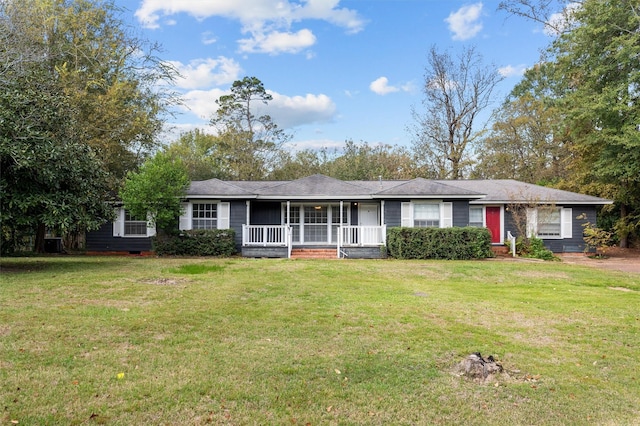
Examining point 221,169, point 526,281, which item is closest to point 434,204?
point 526,281

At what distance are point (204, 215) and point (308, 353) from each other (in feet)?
40.7

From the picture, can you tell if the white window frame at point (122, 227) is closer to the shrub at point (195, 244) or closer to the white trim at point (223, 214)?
the shrub at point (195, 244)

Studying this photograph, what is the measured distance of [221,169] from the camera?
104 ft

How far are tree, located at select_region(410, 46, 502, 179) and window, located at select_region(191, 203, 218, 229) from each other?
1854 centimetres

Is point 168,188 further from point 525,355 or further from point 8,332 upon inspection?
point 525,355

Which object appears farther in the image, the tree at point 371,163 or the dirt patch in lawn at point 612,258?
the tree at point 371,163

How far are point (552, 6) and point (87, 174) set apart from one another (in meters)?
21.7

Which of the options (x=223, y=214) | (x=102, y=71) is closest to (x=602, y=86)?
(x=223, y=214)

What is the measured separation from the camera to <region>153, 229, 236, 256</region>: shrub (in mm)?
14391

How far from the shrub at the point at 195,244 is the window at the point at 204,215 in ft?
3.32

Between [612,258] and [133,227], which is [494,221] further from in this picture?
[133,227]

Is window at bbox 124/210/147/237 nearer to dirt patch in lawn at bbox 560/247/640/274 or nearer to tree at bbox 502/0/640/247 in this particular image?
dirt patch in lawn at bbox 560/247/640/274

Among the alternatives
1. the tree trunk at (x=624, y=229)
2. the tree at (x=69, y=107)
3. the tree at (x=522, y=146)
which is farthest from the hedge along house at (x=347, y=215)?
the tree at (x=522, y=146)

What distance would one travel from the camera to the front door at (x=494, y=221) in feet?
55.5
